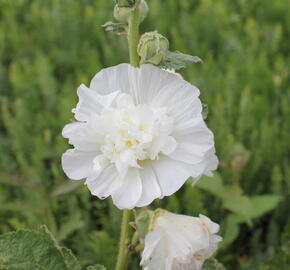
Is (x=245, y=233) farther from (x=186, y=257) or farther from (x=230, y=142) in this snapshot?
(x=186, y=257)

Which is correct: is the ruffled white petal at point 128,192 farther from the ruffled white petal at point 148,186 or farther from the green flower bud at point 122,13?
the green flower bud at point 122,13

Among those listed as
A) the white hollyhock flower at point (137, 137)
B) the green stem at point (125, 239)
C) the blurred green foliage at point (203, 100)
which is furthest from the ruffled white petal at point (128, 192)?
the blurred green foliage at point (203, 100)

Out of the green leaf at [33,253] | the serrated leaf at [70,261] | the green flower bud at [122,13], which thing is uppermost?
the green flower bud at [122,13]

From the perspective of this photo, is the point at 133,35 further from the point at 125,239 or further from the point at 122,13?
the point at 125,239

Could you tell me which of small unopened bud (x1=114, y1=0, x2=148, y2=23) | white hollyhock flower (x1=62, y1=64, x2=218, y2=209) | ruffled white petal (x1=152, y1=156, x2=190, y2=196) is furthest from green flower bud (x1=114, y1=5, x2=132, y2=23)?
ruffled white petal (x1=152, y1=156, x2=190, y2=196)

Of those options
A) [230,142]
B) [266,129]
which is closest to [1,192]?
[230,142]
